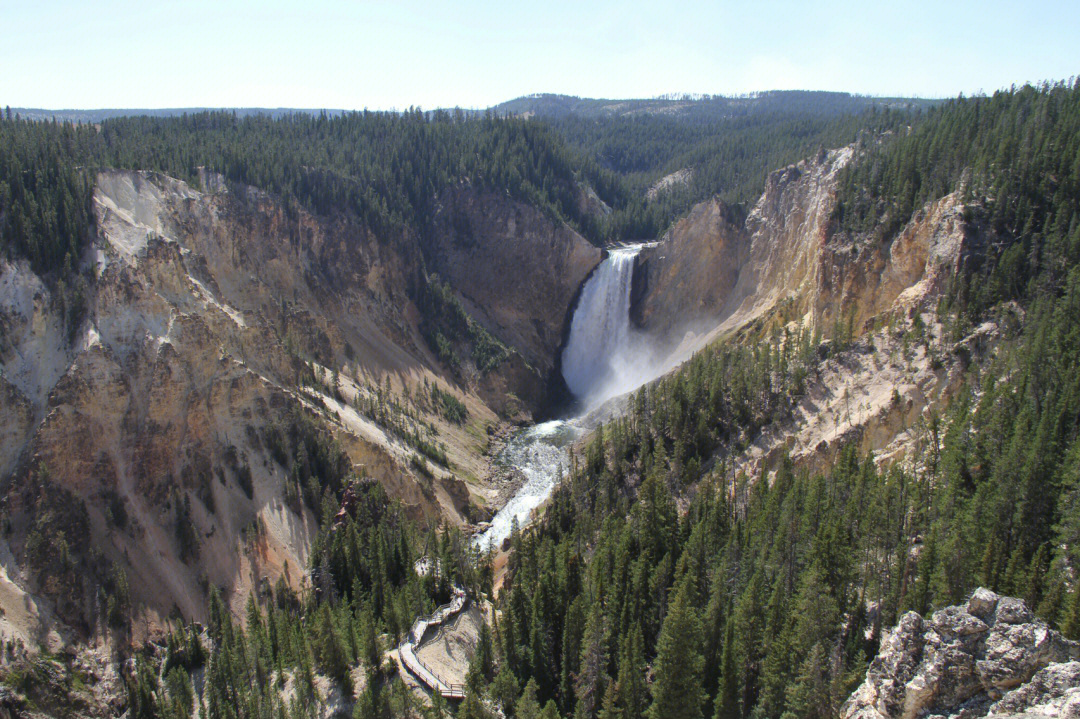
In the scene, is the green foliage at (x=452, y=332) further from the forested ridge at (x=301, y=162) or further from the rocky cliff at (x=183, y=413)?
the forested ridge at (x=301, y=162)

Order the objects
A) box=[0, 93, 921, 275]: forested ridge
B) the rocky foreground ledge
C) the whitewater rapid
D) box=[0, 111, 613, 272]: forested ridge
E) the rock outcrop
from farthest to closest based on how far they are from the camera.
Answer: the rock outcrop < the whitewater rapid < box=[0, 93, 921, 275]: forested ridge < box=[0, 111, 613, 272]: forested ridge < the rocky foreground ledge

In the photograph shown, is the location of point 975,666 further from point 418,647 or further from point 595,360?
point 595,360

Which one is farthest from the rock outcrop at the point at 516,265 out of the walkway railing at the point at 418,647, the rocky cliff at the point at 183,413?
the walkway railing at the point at 418,647

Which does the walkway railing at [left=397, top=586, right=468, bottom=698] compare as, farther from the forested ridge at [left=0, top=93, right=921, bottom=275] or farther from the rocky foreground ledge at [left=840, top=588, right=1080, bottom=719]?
the forested ridge at [left=0, top=93, right=921, bottom=275]

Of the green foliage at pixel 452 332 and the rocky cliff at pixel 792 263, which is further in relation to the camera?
the green foliage at pixel 452 332

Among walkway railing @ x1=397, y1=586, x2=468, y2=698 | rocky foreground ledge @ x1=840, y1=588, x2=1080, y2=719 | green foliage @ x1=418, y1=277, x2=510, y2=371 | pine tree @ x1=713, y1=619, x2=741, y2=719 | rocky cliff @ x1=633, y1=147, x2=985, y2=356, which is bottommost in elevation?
walkway railing @ x1=397, y1=586, x2=468, y2=698

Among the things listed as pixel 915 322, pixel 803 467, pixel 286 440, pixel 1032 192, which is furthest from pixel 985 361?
pixel 286 440

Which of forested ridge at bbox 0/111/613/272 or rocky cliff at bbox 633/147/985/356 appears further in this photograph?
forested ridge at bbox 0/111/613/272

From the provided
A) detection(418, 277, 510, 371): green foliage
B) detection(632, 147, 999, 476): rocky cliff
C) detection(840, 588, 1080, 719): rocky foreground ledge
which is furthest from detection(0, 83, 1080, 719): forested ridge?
detection(418, 277, 510, 371): green foliage
